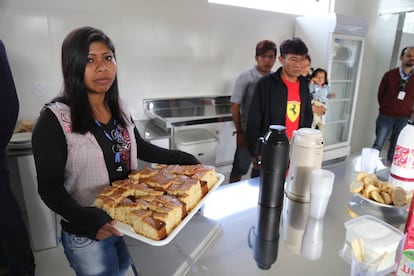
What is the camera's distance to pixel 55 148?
2.70ft

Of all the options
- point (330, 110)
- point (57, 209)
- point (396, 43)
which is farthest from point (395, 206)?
point (396, 43)

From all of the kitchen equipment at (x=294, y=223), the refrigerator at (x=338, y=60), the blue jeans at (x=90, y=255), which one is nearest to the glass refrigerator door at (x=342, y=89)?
the refrigerator at (x=338, y=60)

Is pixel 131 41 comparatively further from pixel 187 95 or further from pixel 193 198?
pixel 193 198

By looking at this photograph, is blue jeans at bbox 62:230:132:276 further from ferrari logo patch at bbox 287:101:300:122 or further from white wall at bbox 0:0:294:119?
white wall at bbox 0:0:294:119

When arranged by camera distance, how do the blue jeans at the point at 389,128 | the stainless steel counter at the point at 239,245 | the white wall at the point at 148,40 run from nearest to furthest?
the stainless steel counter at the point at 239,245 < the white wall at the point at 148,40 < the blue jeans at the point at 389,128

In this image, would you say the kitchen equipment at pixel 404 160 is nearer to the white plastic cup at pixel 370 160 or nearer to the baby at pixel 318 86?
the white plastic cup at pixel 370 160

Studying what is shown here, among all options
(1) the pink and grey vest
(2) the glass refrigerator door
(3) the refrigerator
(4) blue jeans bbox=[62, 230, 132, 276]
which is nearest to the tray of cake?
(1) the pink and grey vest

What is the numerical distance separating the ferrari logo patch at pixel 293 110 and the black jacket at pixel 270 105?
3cm

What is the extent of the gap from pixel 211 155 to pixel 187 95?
27.1 inches

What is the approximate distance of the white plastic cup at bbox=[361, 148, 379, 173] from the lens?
1.15 metres

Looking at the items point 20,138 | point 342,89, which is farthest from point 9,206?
point 342,89

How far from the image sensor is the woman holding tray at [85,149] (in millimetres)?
807

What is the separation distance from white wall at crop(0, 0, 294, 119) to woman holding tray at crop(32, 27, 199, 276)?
1.39 meters

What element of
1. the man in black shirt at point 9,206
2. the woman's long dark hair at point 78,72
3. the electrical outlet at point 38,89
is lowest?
the man in black shirt at point 9,206
